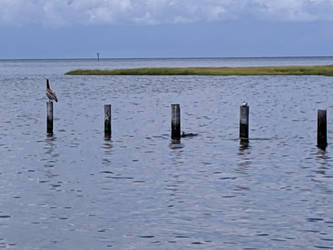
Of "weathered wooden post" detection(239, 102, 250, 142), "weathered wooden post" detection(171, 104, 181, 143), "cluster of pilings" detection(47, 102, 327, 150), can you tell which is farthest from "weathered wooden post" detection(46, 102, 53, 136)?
"weathered wooden post" detection(239, 102, 250, 142)

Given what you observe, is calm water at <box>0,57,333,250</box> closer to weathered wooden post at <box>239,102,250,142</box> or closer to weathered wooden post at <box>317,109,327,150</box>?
weathered wooden post at <box>317,109,327,150</box>

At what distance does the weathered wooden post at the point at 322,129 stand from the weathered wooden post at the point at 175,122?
5710mm

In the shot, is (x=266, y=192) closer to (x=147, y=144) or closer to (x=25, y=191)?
(x=25, y=191)

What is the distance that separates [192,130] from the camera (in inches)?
1628

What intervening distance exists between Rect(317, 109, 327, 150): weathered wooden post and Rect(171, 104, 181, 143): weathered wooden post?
5710 millimetres

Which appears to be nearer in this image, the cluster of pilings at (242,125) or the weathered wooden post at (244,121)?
the cluster of pilings at (242,125)

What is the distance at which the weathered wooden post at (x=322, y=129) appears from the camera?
28.7 meters

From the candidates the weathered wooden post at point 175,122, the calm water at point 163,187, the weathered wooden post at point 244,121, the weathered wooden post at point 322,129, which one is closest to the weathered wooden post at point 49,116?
the calm water at point 163,187

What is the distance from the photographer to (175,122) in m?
32.4

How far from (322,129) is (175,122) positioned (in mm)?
6166

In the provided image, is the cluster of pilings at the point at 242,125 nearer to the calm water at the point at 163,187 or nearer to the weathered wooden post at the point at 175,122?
the weathered wooden post at the point at 175,122

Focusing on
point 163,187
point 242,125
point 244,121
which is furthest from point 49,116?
point 163,187

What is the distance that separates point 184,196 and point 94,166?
6840 millimetres

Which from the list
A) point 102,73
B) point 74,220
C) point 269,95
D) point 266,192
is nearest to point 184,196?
point 266,192
